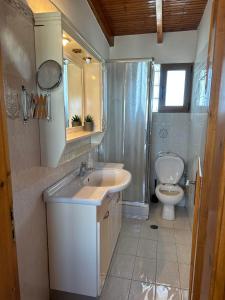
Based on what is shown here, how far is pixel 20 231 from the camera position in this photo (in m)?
1.26

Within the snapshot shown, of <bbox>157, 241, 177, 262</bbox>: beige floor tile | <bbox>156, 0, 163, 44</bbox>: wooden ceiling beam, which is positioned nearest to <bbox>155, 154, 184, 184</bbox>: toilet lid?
<bbox>157, 241, 177, 262</bbox>: beige floor tile

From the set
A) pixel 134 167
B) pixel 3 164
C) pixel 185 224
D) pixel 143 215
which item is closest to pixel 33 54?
pixel 3 164

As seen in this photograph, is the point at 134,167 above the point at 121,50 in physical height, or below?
below

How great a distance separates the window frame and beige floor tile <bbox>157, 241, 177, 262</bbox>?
190 centimetres

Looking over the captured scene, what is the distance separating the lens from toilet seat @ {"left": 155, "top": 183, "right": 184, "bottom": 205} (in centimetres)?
280

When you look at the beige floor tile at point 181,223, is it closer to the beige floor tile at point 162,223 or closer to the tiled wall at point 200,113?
the beige floor tile at point 162,223

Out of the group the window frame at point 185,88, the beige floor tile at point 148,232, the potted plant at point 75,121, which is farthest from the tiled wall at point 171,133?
the potted plant at point 75,121

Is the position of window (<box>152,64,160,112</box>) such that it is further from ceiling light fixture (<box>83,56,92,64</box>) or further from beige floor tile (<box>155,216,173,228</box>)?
beige floor tile (<box>155,216,173,228</box>)

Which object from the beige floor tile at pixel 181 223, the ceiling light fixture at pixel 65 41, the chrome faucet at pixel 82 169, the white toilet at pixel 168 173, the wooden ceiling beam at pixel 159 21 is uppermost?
the wooden ceiling beam at pixel 159 21

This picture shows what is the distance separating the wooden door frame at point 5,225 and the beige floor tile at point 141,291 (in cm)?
125

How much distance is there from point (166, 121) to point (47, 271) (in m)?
2.51

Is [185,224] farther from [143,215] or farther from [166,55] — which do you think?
[166,55]

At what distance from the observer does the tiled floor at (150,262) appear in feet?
5.80

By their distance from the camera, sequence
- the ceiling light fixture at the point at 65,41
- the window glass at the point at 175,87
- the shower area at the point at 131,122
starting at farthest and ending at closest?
the window glass at the point at 175,87, the shower area at the point at 131,122, the ceiling light fixture at the point at 65,41
